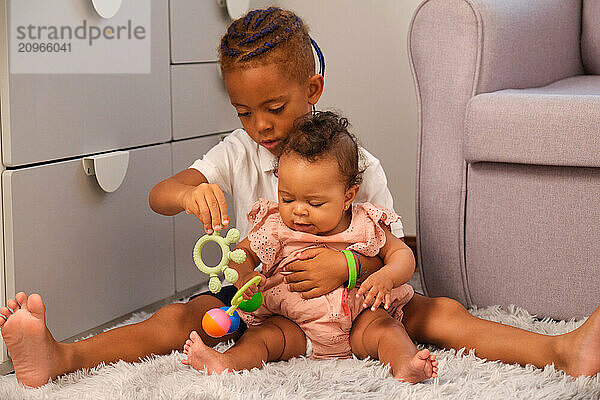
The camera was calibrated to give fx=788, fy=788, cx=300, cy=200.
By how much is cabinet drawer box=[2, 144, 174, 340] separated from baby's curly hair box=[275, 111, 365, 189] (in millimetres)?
372

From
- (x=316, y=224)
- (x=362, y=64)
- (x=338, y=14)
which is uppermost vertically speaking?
(x=338, y=14)

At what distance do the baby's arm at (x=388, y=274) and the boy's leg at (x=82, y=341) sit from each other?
297 millimetres

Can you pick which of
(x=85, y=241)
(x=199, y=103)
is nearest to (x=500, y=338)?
(x=85, y=241)

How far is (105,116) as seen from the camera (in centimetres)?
140

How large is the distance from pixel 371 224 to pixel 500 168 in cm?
30

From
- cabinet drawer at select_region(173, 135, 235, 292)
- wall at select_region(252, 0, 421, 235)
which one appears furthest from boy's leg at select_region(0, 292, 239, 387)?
wall at select_region(252, 0, 421, 235)

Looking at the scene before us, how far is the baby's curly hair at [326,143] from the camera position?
118cm

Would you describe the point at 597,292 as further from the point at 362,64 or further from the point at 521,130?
the point at 362,64

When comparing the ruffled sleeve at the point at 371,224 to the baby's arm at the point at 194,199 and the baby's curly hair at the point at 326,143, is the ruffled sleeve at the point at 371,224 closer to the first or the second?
the baby's curly hair at the point at 326,143

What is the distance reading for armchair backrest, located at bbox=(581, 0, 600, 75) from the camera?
1.81 m

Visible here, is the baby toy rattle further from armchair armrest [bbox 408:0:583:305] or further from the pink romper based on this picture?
armchair armrest [bbox 408:0:583:305]

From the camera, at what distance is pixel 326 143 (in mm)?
1190

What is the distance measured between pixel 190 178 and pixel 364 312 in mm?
372

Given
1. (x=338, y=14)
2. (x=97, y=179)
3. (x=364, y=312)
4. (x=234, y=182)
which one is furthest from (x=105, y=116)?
(x=338, y=14)
